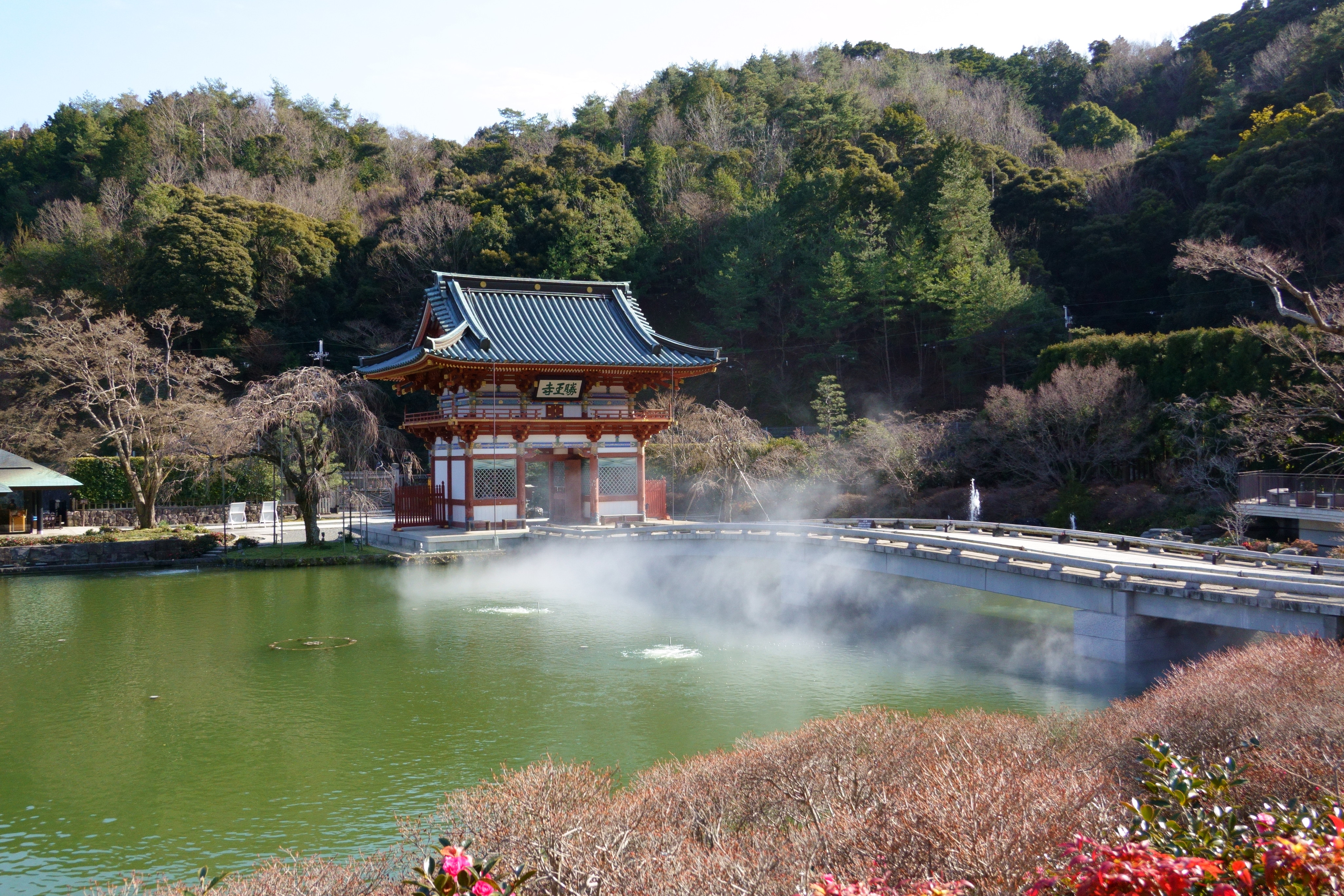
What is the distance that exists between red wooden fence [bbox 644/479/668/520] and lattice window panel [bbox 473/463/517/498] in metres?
4.67

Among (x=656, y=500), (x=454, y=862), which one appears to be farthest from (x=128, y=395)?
(x=454, y=862)

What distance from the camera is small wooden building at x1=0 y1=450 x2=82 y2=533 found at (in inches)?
1169

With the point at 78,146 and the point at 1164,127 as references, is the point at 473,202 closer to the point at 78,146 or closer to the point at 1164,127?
the point at 78,146

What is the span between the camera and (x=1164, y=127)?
193ft

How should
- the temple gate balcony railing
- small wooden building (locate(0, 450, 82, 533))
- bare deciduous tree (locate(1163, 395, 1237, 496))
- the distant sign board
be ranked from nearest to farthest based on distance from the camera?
1. bare deciduous tree (locate(1163, 395, 1237, 496))
2. the temple gate balcony railing
3. the distant sign board
4. small wooden building (locate(0, 450, 82, 533))

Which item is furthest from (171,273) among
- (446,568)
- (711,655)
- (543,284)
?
(711,655)

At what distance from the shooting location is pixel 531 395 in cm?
2952

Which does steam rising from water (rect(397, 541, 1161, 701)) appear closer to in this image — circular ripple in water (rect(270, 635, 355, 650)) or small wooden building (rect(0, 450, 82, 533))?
circular ripple in water (rect(270, 635, 355, 650))

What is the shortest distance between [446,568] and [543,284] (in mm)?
10582

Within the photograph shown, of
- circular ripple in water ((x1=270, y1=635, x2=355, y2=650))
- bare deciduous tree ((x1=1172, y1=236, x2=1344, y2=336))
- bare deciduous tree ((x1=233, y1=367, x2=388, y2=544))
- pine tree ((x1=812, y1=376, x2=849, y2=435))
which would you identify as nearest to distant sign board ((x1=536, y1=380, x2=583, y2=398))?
bare deciduous tree ((x1=233, y1=367, x2=388, y2=544))

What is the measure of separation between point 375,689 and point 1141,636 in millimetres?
12292

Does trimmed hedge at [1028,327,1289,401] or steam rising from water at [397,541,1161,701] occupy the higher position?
trimmed hedge at [1028,327,1289,401]

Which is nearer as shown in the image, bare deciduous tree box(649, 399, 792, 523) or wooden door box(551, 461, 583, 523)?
wooden door box(551, 461, 583, 523)

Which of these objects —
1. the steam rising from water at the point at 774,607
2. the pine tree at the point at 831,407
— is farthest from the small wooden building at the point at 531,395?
the pine tree at the point at 831,407
